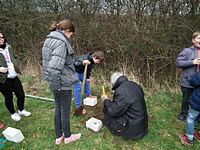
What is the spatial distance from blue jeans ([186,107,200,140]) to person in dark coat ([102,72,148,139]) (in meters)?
0.66

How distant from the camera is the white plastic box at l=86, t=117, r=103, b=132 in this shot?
3.82 metres

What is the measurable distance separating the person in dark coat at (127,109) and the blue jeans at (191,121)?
0.66 m

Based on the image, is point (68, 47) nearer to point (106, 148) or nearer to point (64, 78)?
point (64, 78)

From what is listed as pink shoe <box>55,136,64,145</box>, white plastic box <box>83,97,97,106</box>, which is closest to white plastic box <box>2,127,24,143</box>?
pink shoe <box>55,136,64,145</box>

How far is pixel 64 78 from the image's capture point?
9.75ft

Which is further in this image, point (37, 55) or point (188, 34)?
point (37, 55)

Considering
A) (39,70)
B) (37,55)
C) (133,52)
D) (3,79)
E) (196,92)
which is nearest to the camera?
(196,92)

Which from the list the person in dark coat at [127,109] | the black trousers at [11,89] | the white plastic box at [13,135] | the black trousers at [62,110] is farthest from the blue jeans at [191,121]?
the black trousers at [11,89]

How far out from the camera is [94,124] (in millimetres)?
3840

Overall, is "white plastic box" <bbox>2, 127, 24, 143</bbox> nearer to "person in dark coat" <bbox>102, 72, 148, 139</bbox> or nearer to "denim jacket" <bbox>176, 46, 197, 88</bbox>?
"person in dark coat" <bbox>102, 72, 148, 139</bbox>

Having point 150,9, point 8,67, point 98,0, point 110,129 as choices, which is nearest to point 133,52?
point 150,9

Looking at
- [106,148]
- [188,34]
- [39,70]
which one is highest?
[188,34]

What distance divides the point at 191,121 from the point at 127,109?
102 centimetres

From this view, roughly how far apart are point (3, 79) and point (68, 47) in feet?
4.94
